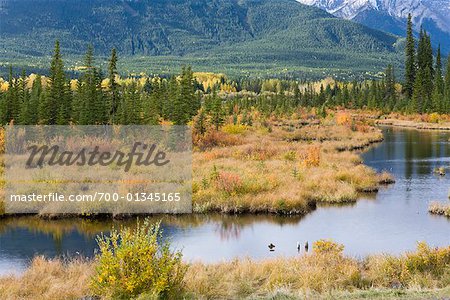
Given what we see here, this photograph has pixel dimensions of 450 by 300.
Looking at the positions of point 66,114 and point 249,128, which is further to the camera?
point 249,128

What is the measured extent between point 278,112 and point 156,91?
37888 mm

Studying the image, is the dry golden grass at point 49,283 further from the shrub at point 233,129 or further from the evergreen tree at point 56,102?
the shrub at point 233,129

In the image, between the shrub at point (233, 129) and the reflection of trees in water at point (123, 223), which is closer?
the reflection of trees in water at point (123, 223)

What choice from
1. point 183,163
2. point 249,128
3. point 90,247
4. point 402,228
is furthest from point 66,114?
point 402,228

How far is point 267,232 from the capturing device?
29.0 metres

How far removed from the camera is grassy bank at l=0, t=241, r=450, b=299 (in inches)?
642

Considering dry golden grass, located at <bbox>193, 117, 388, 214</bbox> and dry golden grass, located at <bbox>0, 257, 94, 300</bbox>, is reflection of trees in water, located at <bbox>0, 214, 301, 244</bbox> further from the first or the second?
dry golden grass, located at <bbox>0, 257, 94, 300</bbox>

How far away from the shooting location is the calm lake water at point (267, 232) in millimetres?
25328

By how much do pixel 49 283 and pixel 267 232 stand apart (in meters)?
13.7

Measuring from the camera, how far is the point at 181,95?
59.3 meters

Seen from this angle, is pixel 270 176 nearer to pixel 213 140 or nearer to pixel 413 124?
pixel 213 140

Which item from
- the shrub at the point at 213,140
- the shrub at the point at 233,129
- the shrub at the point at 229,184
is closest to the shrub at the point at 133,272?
the shrub at the point at 229,184

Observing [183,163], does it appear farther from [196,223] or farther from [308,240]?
[308,240]

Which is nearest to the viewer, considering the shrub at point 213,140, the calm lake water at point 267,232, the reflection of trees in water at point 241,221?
the calm lake water at point 267,232
